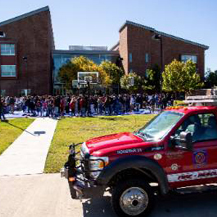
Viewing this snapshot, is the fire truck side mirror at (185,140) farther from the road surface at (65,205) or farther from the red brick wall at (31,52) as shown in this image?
the red brick wall at (31,52)

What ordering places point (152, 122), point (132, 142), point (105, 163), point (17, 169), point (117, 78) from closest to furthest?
point (105, 163)
point (132, 142)
point (152, 122)
point (17, 169)
point (117, 78)

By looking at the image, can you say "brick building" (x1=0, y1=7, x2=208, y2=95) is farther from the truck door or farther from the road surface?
the truck door

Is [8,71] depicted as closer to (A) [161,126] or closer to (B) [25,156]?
(B) [25,156]

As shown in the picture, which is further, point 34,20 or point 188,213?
point 34,20

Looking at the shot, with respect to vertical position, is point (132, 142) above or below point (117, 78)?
below

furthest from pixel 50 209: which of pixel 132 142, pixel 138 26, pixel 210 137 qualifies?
pixel 138 26

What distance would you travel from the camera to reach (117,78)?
50562 millimetres

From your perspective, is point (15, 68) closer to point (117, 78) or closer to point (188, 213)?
point (117, 78)

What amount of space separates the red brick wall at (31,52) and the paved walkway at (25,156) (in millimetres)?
34308

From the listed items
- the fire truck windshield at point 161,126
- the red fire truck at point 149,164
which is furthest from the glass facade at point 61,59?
the red fire truck at point 149,164

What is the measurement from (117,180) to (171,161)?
0.92 m

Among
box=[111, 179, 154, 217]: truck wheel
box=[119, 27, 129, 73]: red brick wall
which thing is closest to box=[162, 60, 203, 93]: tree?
box=[119, 27, 129, 73]: red brick wall

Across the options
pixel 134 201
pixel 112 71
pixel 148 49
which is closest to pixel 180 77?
pixel 148 49

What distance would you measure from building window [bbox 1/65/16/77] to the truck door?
44338 mm
